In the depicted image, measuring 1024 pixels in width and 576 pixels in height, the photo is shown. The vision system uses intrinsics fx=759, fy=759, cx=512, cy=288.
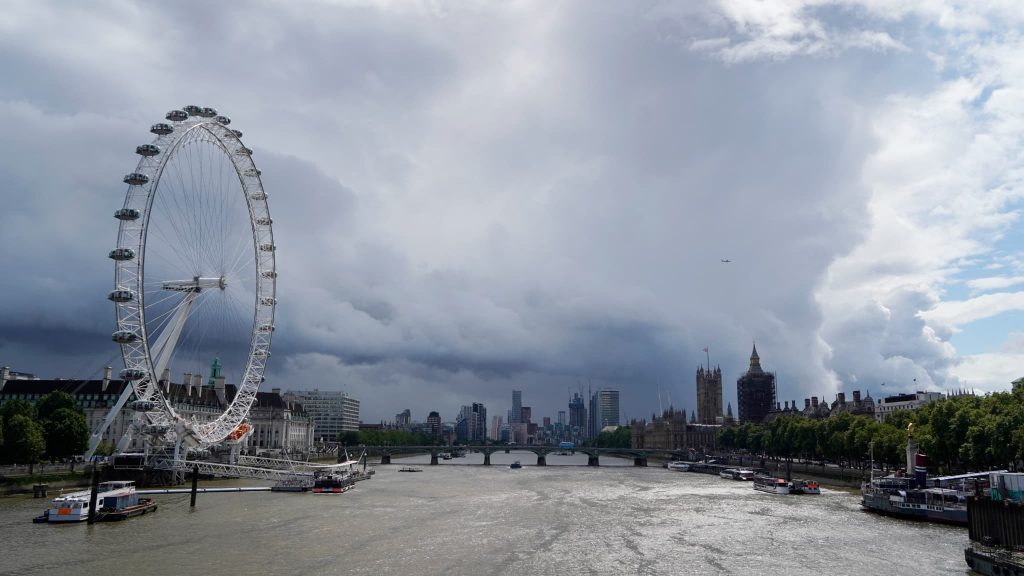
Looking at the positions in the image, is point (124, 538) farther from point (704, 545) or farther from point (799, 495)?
point (799, 495)

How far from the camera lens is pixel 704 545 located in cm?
5375

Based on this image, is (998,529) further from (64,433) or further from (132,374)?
(64,433)

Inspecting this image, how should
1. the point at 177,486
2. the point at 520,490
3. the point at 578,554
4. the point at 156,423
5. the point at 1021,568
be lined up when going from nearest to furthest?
1. the point at 1021,568
2. the point at 578,554
3. the point at 156,423
4. the point at 177,486
5. the point at 520,490

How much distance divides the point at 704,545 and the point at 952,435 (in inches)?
1896

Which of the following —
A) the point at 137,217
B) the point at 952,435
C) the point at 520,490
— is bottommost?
the point at 520,490

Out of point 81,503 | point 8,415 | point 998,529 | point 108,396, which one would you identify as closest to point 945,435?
point 998,529

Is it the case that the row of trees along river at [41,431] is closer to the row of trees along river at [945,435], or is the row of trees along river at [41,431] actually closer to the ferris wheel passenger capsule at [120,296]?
the ferris wheel passenger capsule at [120,296]

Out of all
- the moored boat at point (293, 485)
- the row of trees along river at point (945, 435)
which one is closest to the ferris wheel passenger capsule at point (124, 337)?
the moored boat at point (293, 485)

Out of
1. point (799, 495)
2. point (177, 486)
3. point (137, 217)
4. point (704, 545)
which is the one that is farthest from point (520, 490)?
point (137, 217)

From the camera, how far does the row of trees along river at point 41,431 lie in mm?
80125

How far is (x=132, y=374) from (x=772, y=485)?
78.8 m

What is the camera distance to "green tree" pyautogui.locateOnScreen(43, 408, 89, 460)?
293 feet

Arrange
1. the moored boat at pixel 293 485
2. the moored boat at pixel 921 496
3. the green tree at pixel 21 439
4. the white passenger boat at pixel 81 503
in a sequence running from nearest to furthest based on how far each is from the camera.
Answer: the white passenger boat at pixel 81 503
the moored boat at pixel 921 496
the green tree at pixel 21 439
the moored boat at pixel 293 485

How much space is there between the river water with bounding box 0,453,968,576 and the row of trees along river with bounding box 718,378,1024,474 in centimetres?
1378
